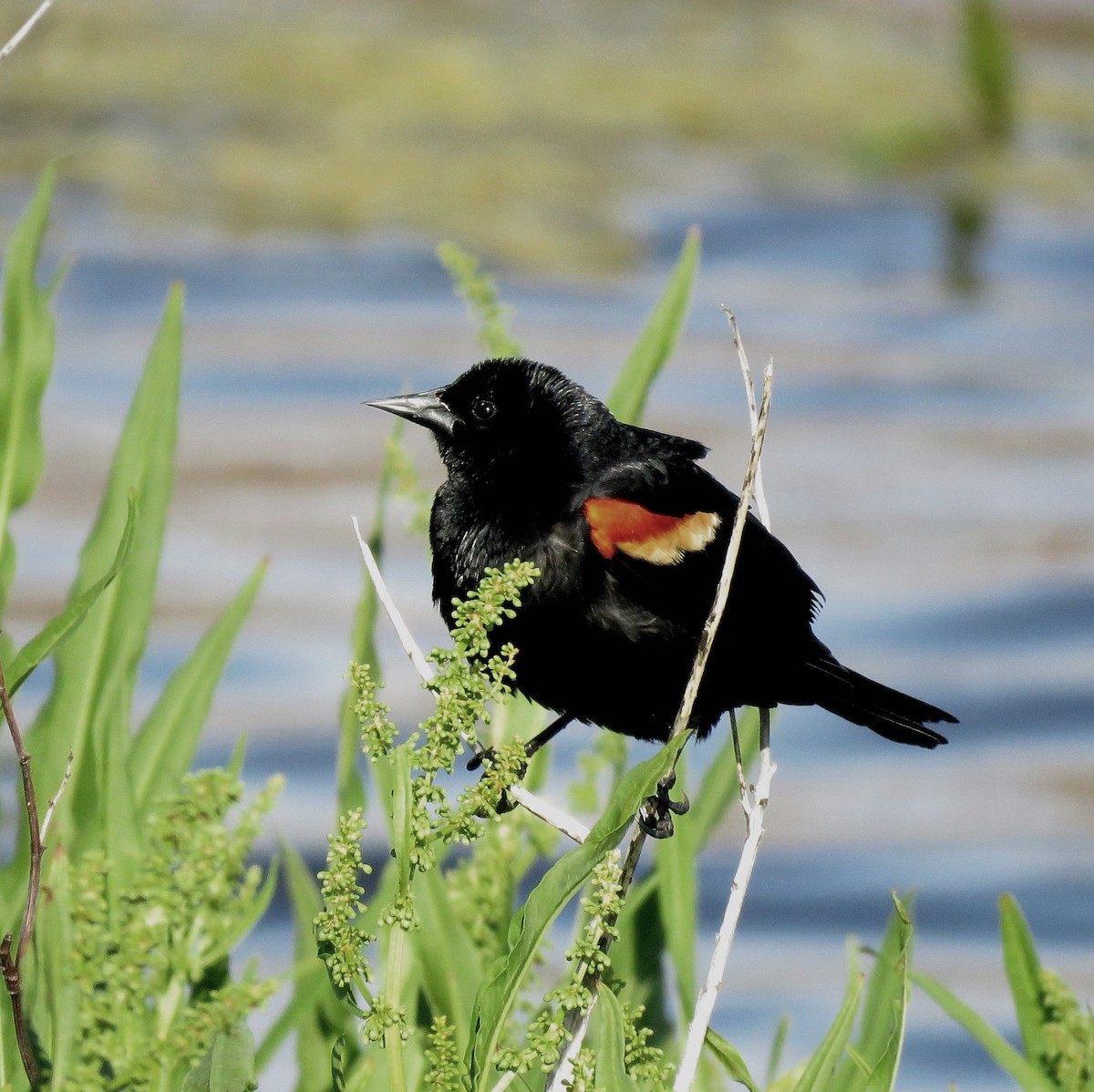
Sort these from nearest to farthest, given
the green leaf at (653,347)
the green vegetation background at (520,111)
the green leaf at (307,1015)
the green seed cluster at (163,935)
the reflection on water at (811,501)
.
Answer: the green seed cluster at (163,935) → the green leaf at (307,1015) → the green leaf at (653,347) → the reflection on water at (811,501) → the green vegetation background at (520,111)

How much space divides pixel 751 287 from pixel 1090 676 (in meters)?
4.18

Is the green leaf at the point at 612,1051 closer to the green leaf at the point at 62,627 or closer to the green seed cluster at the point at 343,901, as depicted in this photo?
the green seed cluster at the point at 343,901

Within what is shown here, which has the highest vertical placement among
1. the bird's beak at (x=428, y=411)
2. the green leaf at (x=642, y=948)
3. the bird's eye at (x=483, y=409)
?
the bird's eye at (x=483, y=409)

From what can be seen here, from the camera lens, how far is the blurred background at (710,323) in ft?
17.1

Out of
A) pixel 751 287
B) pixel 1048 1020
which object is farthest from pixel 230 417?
pixel 1048 1020

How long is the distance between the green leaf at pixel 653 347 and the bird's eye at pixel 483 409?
0.21m

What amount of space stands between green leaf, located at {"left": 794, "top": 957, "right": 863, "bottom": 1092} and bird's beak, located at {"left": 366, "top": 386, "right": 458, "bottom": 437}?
1.06 metres

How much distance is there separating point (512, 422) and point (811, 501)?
4.63 meters

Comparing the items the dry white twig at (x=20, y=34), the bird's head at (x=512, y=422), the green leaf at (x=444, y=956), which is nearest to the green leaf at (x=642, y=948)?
the green leaf at (x=444, y=956)

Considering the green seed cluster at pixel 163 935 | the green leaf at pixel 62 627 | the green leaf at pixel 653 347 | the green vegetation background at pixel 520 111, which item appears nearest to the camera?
the green leaf at pixel 62 627

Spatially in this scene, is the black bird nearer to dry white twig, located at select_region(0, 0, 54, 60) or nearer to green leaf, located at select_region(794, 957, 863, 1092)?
green leaf, located at select_region(794, 957, 863, 1092)

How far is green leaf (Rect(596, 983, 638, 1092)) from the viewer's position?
175 centimetres

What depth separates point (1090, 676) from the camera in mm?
5973

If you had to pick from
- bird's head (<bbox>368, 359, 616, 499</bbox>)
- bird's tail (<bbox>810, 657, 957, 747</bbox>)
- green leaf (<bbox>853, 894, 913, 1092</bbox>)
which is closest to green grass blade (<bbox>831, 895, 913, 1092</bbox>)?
green leaf (<bbox>853, 894, 913, 1092</bbox>)
